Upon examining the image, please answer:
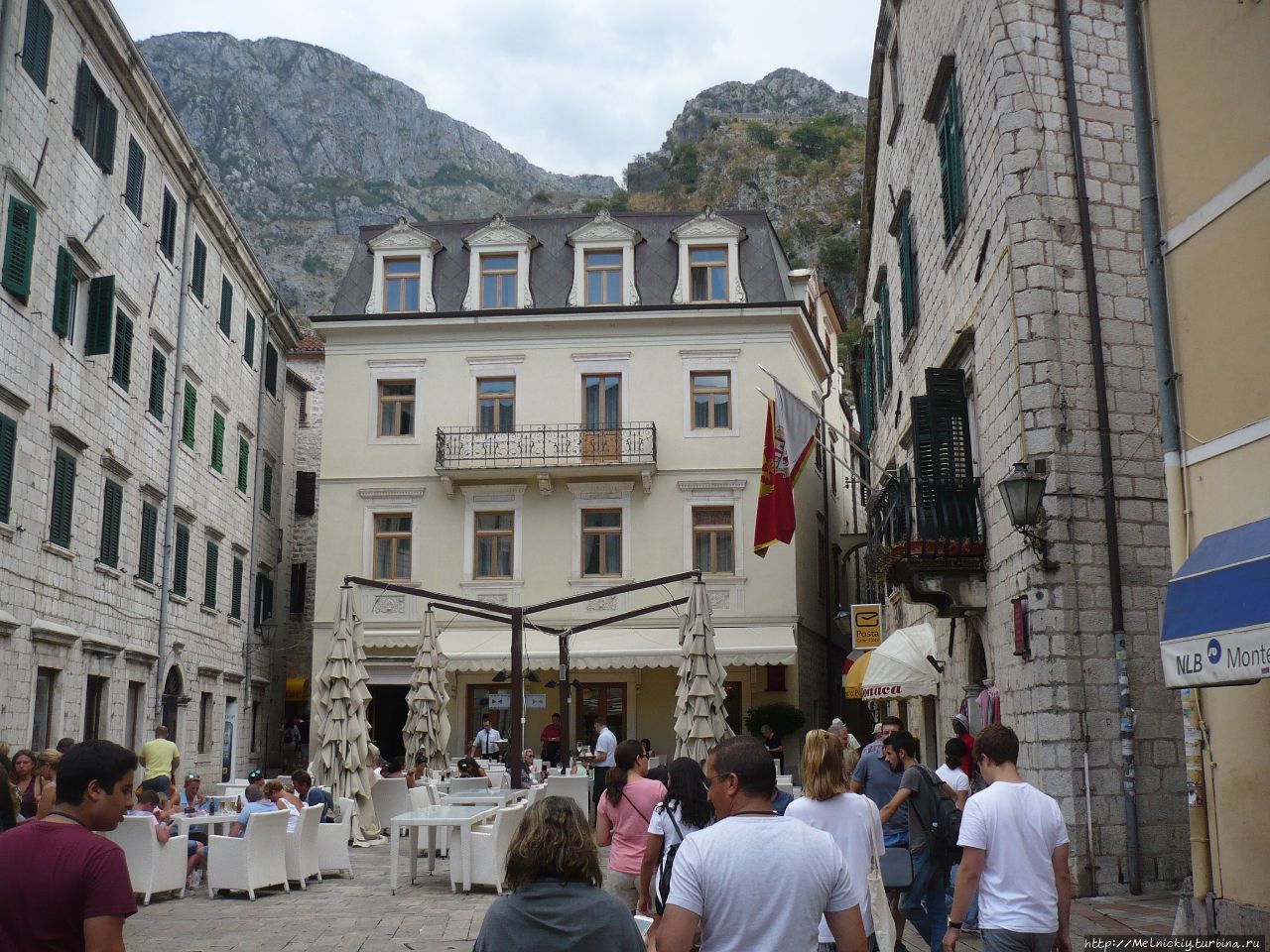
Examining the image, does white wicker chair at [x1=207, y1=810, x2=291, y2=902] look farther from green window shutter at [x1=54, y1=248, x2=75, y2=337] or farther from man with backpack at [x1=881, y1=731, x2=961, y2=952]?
green window shutter at [x1=54, y1=248, x2=75, y2=337]

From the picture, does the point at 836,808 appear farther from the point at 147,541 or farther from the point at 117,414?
the point at 147,541

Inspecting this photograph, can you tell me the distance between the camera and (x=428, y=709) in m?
21.7

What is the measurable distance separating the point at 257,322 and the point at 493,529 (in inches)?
318

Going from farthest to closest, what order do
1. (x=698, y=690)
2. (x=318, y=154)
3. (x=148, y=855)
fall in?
(x=318, y=154) → (x=698, y=690) → (x=148, y=855)

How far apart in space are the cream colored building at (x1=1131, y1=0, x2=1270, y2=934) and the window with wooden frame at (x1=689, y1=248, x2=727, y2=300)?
69.9 feet

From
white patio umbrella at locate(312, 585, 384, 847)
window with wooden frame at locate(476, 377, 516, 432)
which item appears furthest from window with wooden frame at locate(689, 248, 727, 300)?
white patio umbrella at locate(312, 585, 384, 847)

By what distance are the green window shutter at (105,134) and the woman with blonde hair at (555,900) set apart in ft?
63.1

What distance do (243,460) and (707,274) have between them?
473 inches

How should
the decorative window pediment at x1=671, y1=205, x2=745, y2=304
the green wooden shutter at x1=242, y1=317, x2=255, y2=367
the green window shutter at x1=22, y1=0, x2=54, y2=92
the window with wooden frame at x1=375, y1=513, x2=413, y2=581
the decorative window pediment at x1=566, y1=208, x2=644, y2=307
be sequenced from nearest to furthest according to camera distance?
the green window shutter at x1=22, y1=0, x2=54, y2=92
the window with wooden frame at x1=375, y1=513, x2=413, y2=581
the green wooden shutter at x1=242, y1=317, x2=255, y2=367
the decorative window pediment at x1=671, y1=205, x2=745, y2=304
the decorative window pediment at x1=566, y1=208, x2=644, y2=307

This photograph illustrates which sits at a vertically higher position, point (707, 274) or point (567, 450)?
point (707, 274)

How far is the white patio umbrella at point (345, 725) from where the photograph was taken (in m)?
17.5

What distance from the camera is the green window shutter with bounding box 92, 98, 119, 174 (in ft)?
66.1

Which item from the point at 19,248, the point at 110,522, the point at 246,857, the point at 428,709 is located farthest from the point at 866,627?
the point at 19,248

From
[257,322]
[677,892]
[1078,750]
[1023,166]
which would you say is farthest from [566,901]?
[257,322]
